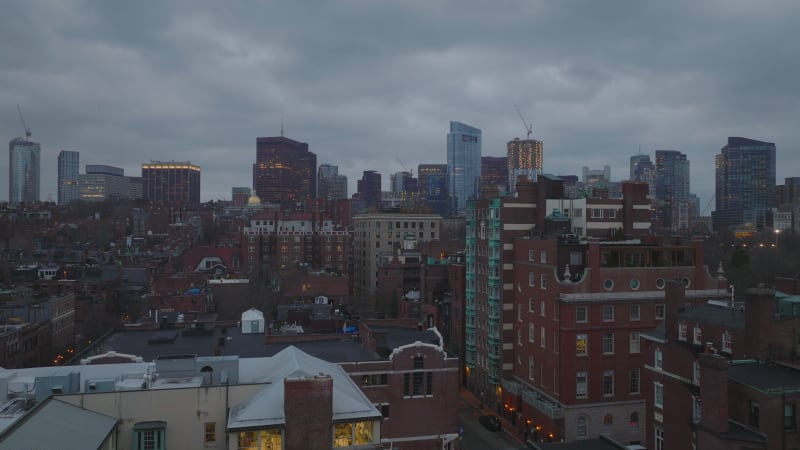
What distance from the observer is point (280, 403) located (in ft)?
83.2

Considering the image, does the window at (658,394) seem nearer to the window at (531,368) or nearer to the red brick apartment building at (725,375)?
the red brick apartment building at (725,375)

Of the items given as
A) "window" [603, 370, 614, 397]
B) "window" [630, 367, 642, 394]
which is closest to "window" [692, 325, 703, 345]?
"window" [603, 370, 614, 397]

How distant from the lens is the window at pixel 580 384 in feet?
154

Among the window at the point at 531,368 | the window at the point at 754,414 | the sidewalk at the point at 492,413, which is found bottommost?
the sidewalk at the point at 492,413

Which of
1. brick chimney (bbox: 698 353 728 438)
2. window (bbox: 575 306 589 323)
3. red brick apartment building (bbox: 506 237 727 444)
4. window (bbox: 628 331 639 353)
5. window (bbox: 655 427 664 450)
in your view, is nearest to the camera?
brick chimney (bbox: 698 353 728 438)

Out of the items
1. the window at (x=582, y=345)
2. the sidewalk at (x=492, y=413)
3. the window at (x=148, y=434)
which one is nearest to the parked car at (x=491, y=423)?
the sidewalk at (x=492, y=413)

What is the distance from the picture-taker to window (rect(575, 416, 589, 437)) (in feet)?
153

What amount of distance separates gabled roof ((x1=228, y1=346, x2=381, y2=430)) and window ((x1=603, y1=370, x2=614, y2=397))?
82.6ft

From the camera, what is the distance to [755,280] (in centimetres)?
8381

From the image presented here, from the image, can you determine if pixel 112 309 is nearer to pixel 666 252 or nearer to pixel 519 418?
pixel 519 418

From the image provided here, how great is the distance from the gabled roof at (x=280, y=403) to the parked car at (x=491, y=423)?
2516 centimetres

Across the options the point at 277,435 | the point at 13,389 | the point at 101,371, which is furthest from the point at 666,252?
the point at 13,389

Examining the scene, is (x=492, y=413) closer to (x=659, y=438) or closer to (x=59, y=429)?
(x=659, y=438)

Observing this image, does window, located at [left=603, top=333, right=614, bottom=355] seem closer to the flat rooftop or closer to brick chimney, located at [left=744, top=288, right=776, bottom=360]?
brick chimney, located at [left=744, top=288, right=776, bottom=360]
